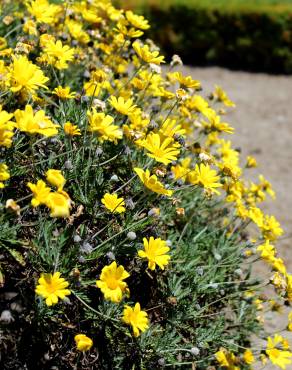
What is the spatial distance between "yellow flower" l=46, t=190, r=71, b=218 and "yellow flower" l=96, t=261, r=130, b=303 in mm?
315

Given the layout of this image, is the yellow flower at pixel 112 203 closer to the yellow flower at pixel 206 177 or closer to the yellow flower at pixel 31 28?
the yellow flower at pixel 206 177

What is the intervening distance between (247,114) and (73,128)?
6352mm

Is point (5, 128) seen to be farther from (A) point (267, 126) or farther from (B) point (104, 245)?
(A) point (267, 126)

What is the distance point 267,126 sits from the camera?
27.4ft

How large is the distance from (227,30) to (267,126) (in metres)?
2.57

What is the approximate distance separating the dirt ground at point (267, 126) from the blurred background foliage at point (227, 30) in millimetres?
322

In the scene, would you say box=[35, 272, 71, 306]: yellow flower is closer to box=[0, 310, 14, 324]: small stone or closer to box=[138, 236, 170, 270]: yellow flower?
box=[0, 310, 14, 324]: small stone

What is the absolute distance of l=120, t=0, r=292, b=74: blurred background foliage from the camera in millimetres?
10023

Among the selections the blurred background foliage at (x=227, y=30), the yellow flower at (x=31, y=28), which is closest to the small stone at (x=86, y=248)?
the yellow flower at (x=31, y=28)

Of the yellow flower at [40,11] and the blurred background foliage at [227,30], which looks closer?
the yellow flower at [40,11]

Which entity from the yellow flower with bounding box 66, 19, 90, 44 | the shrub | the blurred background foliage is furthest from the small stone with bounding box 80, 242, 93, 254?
the blurred background foliage

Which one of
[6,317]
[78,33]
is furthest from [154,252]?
[78,33]

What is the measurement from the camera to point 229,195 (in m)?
3.47

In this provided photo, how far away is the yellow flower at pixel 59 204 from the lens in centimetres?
207
